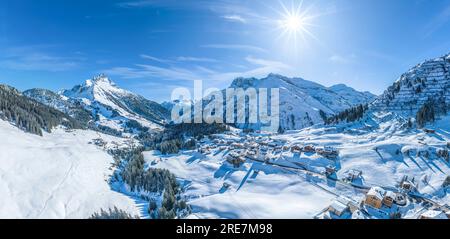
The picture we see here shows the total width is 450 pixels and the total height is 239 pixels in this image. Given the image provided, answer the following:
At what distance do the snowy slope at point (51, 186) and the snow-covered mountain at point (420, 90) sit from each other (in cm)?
8560

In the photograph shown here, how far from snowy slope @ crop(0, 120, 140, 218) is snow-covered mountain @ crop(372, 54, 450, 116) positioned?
281ft

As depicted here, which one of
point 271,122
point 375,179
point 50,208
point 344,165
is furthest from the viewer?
point 271,122

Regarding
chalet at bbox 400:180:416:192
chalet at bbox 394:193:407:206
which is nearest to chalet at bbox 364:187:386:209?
chalet at bbox 394:193:407:206

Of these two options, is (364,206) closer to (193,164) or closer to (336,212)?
(336,212)

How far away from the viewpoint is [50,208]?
114ft

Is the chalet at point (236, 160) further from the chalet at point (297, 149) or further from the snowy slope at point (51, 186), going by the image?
the snowy slope at point (51, 186)

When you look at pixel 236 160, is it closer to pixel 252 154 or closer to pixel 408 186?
pixel 252 154

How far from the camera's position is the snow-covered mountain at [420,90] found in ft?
247

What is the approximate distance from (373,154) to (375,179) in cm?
987

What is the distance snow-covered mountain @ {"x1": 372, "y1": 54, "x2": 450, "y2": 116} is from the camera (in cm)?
7538

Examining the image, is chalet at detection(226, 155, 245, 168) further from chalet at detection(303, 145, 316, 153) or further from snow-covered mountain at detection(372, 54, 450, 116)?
snow-covered mountain at detection(372, 54, 450, 116)

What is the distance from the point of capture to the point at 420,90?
272ft

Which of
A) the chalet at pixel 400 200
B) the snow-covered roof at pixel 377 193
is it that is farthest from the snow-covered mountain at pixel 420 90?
the snow-covered roof at pixel 377 193
